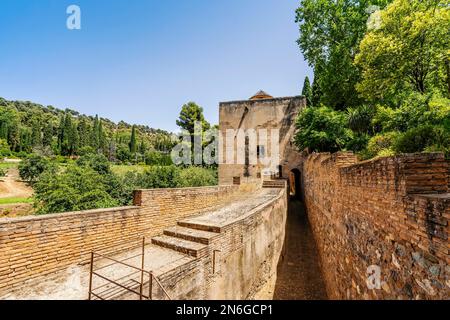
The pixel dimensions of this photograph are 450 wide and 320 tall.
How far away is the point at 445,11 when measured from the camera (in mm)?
7203

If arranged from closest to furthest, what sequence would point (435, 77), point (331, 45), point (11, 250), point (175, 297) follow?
point (11, 250), point (175, 297), point (435, 77), point (331, 45)

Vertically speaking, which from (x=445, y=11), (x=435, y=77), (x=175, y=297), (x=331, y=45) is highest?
(x=331, y=45)

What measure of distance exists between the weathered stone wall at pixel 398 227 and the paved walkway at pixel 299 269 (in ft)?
7.52

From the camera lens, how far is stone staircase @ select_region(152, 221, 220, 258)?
4645 mm

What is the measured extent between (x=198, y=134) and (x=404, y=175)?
75.3ft

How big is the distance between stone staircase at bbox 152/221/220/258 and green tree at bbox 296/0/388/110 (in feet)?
40.8

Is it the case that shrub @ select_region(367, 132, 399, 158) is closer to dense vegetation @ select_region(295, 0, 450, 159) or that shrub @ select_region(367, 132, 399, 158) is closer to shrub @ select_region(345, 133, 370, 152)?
dense vegetation @ select_region(295, 0, 450, 159)

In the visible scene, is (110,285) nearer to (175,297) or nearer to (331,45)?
(175,297)

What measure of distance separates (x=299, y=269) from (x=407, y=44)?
8.50 metres

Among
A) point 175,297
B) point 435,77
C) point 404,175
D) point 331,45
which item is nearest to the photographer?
point 404,175

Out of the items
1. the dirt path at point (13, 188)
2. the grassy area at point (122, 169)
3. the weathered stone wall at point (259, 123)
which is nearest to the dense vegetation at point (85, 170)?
the grassy area at point (122, 169)

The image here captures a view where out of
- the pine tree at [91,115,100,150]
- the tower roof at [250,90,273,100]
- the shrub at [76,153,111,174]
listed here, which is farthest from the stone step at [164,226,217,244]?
the pine tree at [91,115,100,150]

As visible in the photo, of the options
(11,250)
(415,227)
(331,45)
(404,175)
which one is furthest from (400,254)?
(331,45)

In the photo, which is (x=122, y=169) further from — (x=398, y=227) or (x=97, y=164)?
(x=398, y=227)
